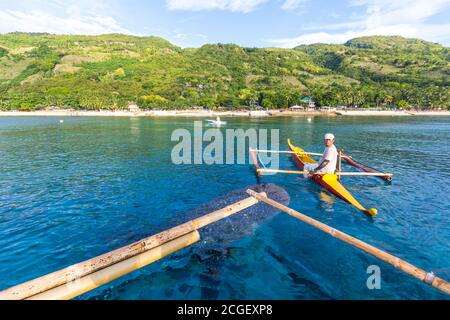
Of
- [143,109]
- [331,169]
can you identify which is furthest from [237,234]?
[143,109]

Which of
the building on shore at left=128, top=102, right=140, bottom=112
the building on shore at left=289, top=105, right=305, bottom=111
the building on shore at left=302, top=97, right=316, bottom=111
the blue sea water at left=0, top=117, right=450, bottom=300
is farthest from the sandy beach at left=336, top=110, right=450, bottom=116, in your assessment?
the blue sea water at left=0, top=117, right=450, bottom=300

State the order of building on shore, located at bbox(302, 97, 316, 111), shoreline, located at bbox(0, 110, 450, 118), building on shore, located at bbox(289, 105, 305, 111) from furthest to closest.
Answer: building on shore, located at bbox(302, 97, 316, 111) → building on shore, located at bbox(289, 105, 305, 111) → shoreline, located at bbox(0, 110, 450, 118)

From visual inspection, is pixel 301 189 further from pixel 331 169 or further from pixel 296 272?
pixel 296 272

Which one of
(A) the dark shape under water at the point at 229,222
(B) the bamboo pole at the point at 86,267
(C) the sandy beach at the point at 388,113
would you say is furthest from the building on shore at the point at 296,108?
(B) the bamboo pole at the point at 86,267

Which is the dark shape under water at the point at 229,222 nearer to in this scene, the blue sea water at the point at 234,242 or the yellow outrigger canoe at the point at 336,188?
the blue sea water at the point at 234,242

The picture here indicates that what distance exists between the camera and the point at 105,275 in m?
6.52

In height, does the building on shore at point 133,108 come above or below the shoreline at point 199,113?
above

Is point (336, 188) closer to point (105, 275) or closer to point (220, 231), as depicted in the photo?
point (220, 231)

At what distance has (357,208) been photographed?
43.0 feet

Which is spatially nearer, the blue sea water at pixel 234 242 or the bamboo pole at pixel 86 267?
the bamboo pole at pixel 86 267

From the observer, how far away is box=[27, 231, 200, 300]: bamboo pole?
5895 mm

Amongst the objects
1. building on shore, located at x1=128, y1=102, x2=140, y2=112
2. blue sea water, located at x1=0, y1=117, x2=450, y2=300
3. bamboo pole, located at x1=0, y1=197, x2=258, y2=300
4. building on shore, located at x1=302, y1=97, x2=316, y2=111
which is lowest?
blue sea water, located at x1=0, y1=117, x2=450, y2=300

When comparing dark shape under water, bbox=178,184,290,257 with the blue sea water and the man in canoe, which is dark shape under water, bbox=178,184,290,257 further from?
the man in canoe

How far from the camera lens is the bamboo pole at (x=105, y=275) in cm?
590
